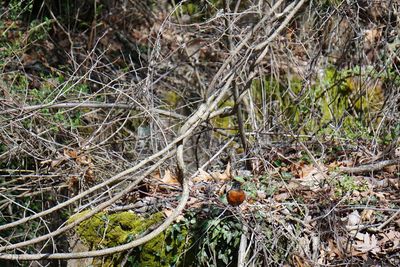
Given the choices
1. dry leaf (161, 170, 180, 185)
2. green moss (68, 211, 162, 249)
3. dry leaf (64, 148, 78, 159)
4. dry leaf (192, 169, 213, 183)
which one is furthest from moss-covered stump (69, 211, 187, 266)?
dry leaf (64, 148, 78, 159)

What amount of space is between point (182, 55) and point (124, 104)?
3.54m

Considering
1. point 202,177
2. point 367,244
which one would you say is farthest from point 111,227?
point 367,244

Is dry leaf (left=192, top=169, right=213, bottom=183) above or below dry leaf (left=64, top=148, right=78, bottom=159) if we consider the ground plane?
above

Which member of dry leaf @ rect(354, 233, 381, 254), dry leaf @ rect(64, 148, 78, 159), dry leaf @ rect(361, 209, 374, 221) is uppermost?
dry leaf @ rect(361, 209, 374, 221)

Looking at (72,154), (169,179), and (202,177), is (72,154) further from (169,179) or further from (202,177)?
(202,177)

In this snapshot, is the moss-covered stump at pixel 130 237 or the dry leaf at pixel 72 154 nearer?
the moss-covered stump at pixel 130 237

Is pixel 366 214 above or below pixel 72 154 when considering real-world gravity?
above

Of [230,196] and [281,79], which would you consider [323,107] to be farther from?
[230,196]

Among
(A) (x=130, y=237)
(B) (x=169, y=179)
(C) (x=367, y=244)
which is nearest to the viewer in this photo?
(C) (x=367, y=244)

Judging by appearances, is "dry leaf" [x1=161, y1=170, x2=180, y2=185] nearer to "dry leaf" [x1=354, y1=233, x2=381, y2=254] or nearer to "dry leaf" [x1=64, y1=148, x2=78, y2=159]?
"dry leaf" [x1=64, y1=148, x2=78, y2=159]

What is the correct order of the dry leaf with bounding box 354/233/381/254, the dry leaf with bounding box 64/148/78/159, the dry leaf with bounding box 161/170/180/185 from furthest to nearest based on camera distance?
the dry leaf with bounding box 64/148/78/159 → the dry leaf with bounding box 161/170/180/185 → the dry leaf with bounding box 354/233/381/254

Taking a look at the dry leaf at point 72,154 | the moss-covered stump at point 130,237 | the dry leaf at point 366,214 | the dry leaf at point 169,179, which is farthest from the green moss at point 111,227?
the dry leaf at point 366,214

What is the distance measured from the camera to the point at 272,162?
704 centimetres

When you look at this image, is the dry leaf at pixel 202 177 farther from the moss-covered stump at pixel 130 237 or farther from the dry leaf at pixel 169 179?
the moss-covered stump at pixel 130 237
